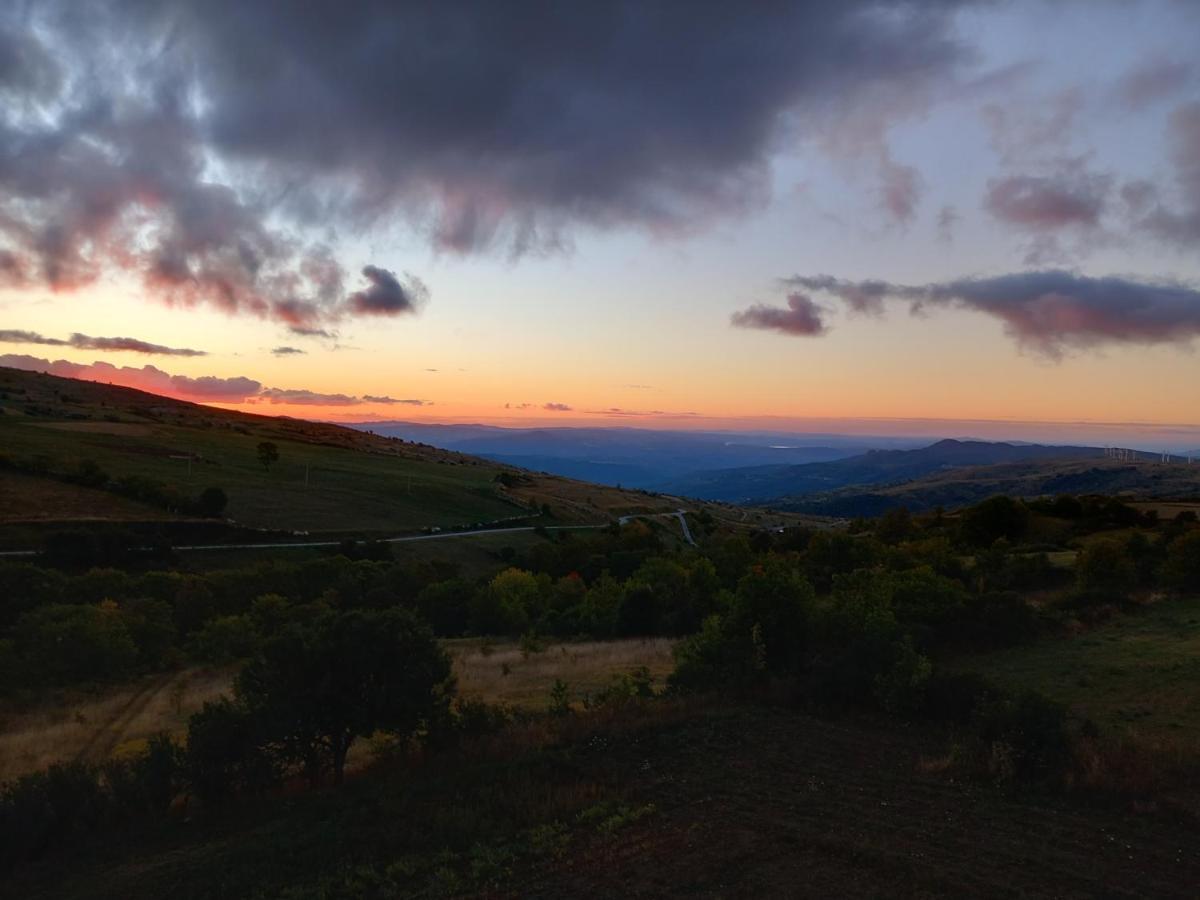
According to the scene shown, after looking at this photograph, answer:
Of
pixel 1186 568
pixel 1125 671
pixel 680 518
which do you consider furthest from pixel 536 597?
pixel 680 518

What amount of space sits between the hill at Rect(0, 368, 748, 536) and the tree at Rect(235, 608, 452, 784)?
46898mm

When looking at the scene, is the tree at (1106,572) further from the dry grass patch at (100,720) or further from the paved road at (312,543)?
the paved road at (312,543)

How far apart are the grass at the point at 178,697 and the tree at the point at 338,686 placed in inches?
67.3

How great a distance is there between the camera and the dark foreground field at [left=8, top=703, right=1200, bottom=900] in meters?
11.1

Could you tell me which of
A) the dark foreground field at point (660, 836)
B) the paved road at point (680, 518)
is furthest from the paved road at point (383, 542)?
the dark foreground field at point (660, 836)

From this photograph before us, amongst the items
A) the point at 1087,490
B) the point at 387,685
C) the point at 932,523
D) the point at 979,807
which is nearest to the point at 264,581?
the point at 387,685

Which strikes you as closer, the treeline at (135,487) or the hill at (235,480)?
the hill at (235,480)

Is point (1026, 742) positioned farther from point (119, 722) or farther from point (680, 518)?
point (680, 518)

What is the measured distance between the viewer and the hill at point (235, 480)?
199 feet

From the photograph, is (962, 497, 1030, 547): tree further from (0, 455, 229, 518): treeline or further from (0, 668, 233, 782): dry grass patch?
(0, 455, 229, 518): treeline

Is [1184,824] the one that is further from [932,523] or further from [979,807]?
[932,523]

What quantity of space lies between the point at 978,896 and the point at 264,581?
124 ft

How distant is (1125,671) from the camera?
22125 mm

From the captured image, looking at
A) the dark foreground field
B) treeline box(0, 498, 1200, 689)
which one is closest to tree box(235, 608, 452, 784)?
the dark foreground field
